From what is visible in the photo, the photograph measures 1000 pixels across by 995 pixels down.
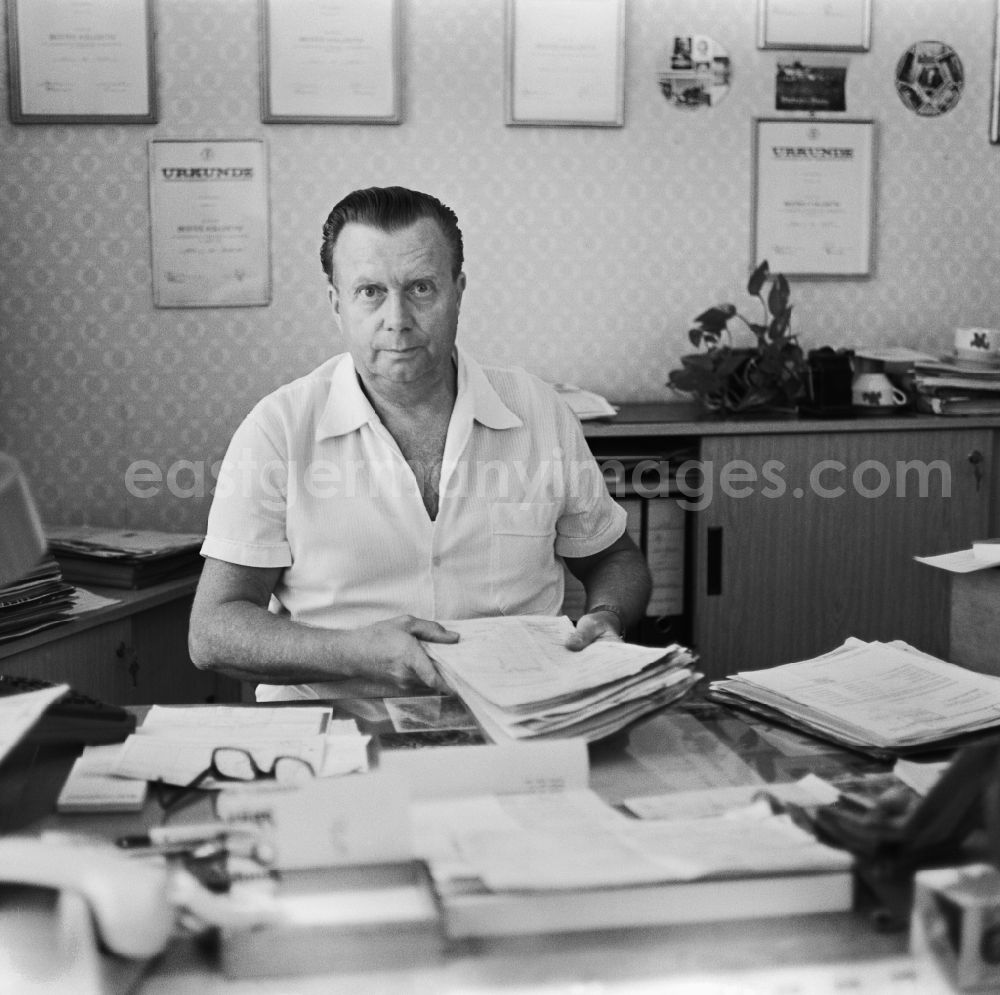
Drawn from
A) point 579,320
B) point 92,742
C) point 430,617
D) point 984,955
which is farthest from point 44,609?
point 984,955

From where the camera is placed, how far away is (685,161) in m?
3.26

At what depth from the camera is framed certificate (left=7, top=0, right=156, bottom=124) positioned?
3014 mm

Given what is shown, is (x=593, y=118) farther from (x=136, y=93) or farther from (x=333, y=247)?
(x=333, y=247)

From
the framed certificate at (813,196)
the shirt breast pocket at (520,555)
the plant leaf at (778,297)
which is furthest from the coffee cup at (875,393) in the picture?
the shirt breast pocket at (520,555)

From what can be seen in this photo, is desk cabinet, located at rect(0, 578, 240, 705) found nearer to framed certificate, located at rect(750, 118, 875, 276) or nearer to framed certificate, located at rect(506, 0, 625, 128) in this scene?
framed certificate, located at rect(506, 0, 625, 128)

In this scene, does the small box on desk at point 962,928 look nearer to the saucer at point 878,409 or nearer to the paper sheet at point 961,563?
the paper sheet at point 961,563

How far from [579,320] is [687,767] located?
6.97ft

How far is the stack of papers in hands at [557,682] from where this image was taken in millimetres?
1339

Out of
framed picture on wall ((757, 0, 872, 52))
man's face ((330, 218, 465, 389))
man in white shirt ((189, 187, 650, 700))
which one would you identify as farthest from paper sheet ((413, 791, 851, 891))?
framed picture on wall ((757, 0, 872, 52))

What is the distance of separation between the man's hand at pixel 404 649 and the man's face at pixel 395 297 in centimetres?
52

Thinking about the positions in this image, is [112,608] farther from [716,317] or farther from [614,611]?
[716,317]

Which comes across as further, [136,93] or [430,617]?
[136,93]

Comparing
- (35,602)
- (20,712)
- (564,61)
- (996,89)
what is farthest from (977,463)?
(20,712)

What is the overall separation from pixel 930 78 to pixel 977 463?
109 centimetres
